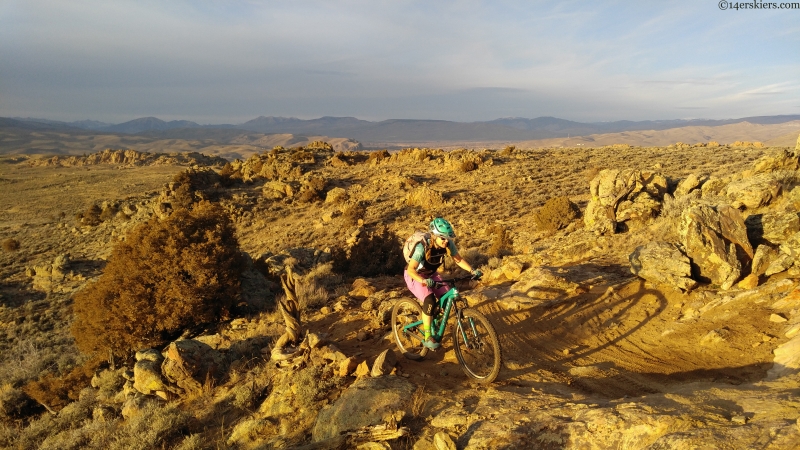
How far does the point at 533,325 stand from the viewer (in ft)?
23.9

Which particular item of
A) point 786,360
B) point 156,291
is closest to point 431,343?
point 786,360

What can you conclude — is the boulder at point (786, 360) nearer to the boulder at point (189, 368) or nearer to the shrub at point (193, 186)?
the boulder at point (189, 368)

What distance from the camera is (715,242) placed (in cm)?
776

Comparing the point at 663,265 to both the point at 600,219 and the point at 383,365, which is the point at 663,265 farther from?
the point at 383,365

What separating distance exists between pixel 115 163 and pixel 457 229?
60.6m

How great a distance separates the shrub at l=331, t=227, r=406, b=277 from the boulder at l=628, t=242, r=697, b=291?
6340 millimetres

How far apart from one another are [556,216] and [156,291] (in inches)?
480

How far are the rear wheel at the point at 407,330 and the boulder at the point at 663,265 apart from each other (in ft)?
15.1

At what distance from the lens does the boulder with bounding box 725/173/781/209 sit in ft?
30.2

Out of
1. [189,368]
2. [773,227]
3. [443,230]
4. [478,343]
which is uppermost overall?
[443,230]

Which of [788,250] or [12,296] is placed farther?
[12,296]

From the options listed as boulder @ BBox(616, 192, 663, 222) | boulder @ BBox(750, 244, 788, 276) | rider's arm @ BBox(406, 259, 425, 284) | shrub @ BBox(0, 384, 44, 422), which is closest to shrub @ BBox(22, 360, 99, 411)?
shrub @ BBox(0, 384, 44, 422)

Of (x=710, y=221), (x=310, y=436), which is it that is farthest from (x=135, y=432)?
(x=710, y=221)

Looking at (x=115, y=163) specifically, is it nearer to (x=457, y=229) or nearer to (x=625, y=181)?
(x=457, y=229)
